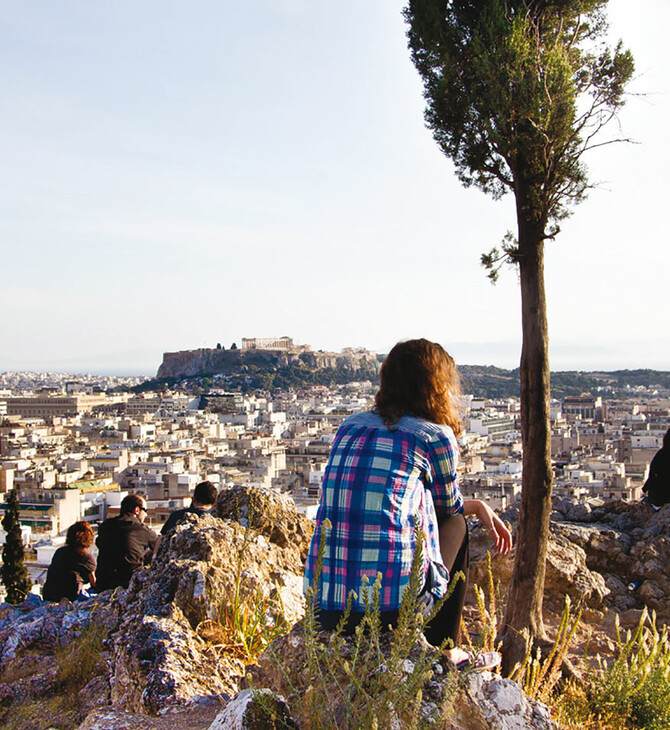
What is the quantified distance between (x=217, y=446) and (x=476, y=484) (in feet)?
87.0

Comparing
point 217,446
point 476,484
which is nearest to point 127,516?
point 476,484

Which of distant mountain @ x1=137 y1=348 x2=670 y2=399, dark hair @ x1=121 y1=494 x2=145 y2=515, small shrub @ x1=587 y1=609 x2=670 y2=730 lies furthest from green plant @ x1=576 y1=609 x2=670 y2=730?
distant mountain @ x1=137 y1=348 x2=670 y2=399

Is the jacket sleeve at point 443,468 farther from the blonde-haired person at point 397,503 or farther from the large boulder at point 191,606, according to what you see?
A: the large boulder at point 191,606

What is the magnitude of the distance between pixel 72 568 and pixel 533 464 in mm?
3217

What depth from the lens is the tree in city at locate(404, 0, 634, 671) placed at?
13.9 feet

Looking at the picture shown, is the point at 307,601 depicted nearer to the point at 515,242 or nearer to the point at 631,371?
the point at 515,242

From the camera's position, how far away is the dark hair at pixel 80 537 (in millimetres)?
5430

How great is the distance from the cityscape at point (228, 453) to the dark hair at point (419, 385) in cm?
15

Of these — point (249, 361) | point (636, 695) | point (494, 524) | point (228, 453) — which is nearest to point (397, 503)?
point (494, 524)

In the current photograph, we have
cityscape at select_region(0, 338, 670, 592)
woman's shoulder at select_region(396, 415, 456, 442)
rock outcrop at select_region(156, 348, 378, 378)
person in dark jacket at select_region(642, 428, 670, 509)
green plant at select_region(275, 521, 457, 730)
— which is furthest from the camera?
rock outcrop at select_region(156, 348, 378, 378)

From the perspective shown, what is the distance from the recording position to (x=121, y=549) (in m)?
5.39

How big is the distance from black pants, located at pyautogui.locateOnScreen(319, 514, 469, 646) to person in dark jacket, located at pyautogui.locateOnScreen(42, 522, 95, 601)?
3488 millimetres

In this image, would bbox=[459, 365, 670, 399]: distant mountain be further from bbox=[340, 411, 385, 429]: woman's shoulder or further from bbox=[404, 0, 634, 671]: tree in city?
bbox=[340, 411, 385, 429]: woman's shoulder

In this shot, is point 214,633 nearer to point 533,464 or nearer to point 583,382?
point 533,464
